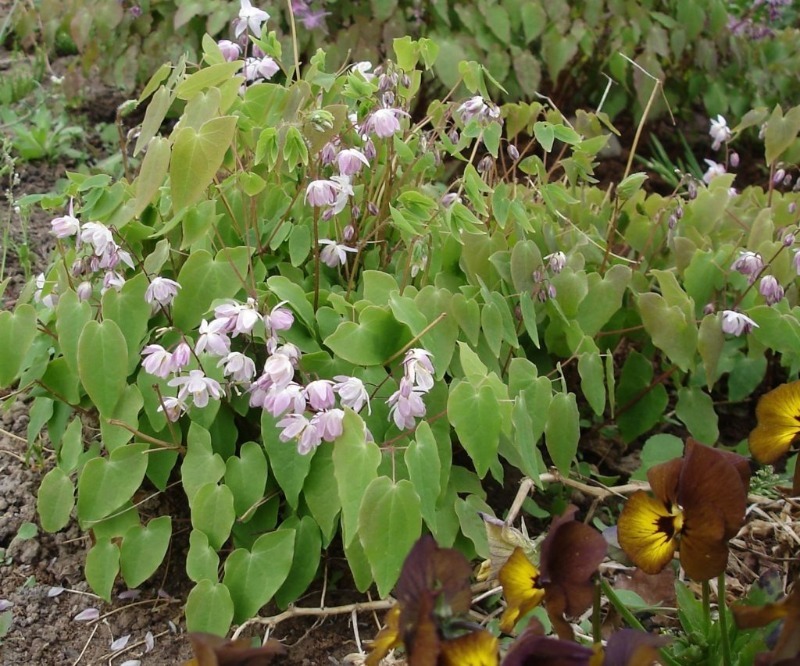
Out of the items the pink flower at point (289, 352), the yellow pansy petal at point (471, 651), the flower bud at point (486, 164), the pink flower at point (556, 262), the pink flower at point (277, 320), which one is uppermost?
the flower bud at point (486, 164)

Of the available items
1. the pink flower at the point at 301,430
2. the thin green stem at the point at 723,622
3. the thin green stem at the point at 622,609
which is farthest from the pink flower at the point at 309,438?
the thin green stem at the point at 723,622

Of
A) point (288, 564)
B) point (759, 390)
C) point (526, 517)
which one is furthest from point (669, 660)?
point (759, 390)

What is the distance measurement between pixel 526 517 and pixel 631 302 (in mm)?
508

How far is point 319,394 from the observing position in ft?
4.03

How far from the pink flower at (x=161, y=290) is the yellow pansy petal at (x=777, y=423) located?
843 millimetres

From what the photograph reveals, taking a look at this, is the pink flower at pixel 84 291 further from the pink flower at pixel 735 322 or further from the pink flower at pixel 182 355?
the pink flower at pixel 735 322

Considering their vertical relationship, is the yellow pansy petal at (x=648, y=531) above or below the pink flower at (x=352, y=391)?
above

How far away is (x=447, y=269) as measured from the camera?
1.72 m

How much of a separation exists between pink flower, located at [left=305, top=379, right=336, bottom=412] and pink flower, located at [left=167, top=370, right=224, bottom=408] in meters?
0.16

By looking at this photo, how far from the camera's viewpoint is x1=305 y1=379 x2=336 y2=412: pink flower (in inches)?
48.4

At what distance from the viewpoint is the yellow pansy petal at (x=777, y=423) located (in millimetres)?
1136

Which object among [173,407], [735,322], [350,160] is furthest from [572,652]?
[735,322]

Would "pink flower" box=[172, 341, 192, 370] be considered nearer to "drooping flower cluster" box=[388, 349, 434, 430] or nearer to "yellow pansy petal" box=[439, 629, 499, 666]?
"drooping flower cluster" box=[388, 349, 434, 430]

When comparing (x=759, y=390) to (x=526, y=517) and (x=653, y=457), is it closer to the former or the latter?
(x=653, y=457)
